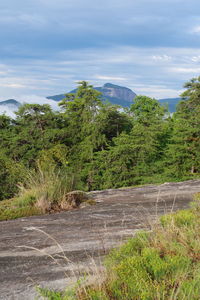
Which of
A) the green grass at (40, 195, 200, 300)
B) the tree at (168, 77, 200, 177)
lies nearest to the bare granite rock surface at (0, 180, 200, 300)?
the green grass at (40, 195, 200, 300)

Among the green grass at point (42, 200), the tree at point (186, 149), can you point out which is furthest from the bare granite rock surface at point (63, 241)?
the tree at point (186, 149)

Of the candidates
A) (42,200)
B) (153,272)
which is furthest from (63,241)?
(42,200)

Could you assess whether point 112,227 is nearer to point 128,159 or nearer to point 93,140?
point 128,159

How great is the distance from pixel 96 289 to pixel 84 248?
146 cm

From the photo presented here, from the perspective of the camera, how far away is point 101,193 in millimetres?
9867

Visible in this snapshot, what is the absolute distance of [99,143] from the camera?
1083 inches

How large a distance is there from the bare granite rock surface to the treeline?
1587cm

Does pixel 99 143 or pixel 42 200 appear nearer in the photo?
pixel 42 200

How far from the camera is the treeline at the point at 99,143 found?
79.1 ft

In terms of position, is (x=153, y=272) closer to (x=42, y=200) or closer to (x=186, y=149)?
(x=42, y=200)

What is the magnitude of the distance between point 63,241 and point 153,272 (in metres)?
1.89

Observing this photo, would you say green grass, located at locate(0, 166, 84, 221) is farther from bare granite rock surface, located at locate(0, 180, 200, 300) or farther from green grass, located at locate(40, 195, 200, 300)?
green grass, located at locate(40, 195, 200, 300)

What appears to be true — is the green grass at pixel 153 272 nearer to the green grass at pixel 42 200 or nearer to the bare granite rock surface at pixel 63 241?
the bare granite rock surface at pixel 63 241

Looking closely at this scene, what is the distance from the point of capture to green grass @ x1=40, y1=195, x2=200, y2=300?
2.96 meters
